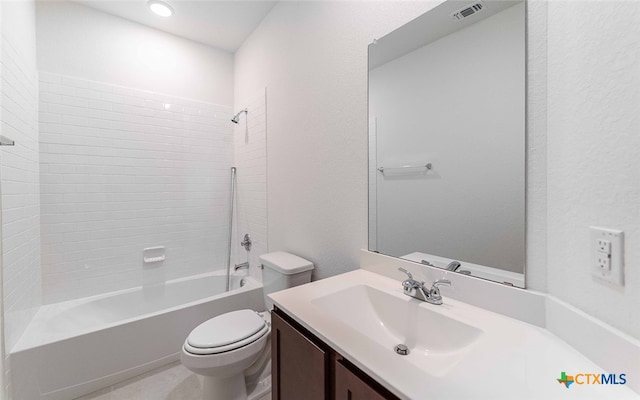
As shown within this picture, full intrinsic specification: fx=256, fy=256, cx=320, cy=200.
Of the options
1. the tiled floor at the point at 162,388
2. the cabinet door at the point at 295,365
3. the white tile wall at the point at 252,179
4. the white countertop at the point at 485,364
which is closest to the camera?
the white countertop at the point at 485,364

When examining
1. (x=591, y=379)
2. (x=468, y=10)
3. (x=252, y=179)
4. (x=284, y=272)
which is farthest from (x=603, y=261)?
(x=252, y=179)

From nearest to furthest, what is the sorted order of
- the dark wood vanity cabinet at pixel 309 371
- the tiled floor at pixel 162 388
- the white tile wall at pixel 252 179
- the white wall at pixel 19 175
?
1. the dark wood vanity cabinet at pixel 309 371
2. the white wall at pixel 19 175
3. the tiled floor at pixel 162 388
4. the white tile wall at pixel 252 179

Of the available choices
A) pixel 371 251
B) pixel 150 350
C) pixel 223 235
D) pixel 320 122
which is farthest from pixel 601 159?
pixel 223 235

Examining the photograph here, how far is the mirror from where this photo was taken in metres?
0.87

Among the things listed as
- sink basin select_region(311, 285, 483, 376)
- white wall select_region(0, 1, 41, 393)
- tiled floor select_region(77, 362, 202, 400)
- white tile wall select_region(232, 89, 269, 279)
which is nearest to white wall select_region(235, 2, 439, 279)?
white tile wall select_region(232, 89, 269, 279)

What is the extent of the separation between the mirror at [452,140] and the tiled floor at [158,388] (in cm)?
151

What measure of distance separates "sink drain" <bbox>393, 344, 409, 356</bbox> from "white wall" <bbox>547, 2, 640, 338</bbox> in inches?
19.2

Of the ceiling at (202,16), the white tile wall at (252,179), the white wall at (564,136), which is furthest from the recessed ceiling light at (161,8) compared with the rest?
the white wall at (564,136)

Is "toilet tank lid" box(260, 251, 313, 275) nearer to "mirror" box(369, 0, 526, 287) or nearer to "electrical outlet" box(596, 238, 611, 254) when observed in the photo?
"mirror" box(369, 0, 526, 287)

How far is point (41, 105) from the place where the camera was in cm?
195

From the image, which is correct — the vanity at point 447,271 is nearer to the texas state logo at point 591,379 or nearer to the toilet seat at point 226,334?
the texas state logo at point 591,379

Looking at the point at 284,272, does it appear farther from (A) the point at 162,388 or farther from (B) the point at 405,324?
(A) the point at 162,388

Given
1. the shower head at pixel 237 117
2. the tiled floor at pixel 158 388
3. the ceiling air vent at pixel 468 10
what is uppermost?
the shower head at pixel 237 117

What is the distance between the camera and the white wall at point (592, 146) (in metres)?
0.56
